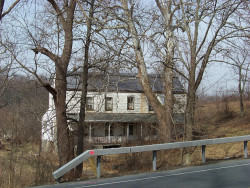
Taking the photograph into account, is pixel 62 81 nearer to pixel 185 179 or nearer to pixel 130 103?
pixel 185 179

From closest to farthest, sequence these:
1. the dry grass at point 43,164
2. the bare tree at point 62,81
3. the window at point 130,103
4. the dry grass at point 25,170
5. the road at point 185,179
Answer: the road at point 185,179 < the dry grass at point 25,170 < the dry grass at point 43,164 < the bare tree at point 62,81 < the window at point 130,103

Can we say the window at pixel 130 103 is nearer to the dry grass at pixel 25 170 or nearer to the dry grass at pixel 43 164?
the dry grass at pixel 43 164

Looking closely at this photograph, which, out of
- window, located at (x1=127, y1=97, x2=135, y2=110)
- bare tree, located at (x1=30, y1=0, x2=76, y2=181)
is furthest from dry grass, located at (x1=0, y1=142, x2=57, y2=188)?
window, located at (x1=127, y1=97, x2=135, y2=110)

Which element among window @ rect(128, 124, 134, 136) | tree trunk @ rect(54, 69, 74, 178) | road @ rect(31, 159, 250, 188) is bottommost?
window @ rect(128, 124, 134, 136)

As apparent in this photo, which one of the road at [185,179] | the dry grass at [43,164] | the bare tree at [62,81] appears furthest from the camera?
the bare tree at [62,81]

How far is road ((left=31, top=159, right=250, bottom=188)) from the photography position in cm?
698

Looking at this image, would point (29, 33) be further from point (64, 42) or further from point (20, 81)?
point (20, 81)

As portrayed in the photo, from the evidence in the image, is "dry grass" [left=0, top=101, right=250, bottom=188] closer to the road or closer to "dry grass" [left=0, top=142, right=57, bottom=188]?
"dry grass" [left=0, top=142, right=57, bottom=188]

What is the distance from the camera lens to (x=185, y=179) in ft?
24.8

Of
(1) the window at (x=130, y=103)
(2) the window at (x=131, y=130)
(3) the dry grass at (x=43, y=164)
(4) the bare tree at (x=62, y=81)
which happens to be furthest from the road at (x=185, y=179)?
(2) the window at (x=131, y=130)

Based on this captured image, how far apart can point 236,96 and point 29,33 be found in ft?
98.3

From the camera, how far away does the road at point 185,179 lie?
698 cm

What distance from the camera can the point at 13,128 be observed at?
9.73m

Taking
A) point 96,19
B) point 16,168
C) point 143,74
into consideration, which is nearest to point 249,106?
point 143,74
